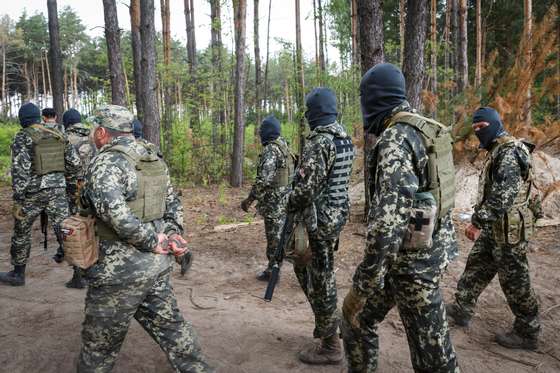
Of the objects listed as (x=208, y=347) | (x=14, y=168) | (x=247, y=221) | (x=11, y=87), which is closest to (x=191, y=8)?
(x=247, y=221)

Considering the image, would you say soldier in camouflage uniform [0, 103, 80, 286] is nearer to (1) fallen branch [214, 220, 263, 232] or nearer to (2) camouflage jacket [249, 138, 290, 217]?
(2) camouflage jacket [249, 138, 290, 217]

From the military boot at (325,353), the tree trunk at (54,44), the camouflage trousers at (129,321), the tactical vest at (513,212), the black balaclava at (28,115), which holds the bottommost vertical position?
the military boot at (325,353)

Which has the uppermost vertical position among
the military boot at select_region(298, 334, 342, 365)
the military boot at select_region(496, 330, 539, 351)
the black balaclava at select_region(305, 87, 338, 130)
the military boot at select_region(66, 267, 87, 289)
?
the black balaclava at select_region(305, 87, 338, 130)

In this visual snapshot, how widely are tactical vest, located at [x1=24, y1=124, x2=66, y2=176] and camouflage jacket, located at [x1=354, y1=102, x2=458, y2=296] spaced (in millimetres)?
4470

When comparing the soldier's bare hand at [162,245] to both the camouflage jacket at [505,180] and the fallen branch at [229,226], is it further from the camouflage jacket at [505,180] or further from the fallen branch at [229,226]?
the fallen branch at [229,226]

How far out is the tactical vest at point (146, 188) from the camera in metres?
2.56

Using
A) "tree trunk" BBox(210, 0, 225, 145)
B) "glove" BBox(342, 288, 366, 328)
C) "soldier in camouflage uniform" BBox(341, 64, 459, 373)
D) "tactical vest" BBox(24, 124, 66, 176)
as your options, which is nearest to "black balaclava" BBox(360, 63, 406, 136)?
"soldier in camouflage uniform" BBox(341, 64, 459, 373)

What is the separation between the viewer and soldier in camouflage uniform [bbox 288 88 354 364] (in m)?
3.14

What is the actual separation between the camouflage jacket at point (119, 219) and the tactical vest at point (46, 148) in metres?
3.05

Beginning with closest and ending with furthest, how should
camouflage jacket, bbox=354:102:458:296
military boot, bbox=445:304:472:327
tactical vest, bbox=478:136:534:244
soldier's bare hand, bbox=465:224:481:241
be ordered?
camouflage jacket, bbox=354:102:458:296 → tactical vest, bbox=478:136:534:244 → soldier's bare hand, bbox=465:224:481:241 → military boot, bbox=445:304:472:327

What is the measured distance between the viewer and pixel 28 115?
507cm

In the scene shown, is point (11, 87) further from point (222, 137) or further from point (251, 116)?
point (222, 137)

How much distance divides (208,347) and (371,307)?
172cm

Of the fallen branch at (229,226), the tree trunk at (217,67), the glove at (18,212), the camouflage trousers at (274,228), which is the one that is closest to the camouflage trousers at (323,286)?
the camouflage trousers at (274,228)
